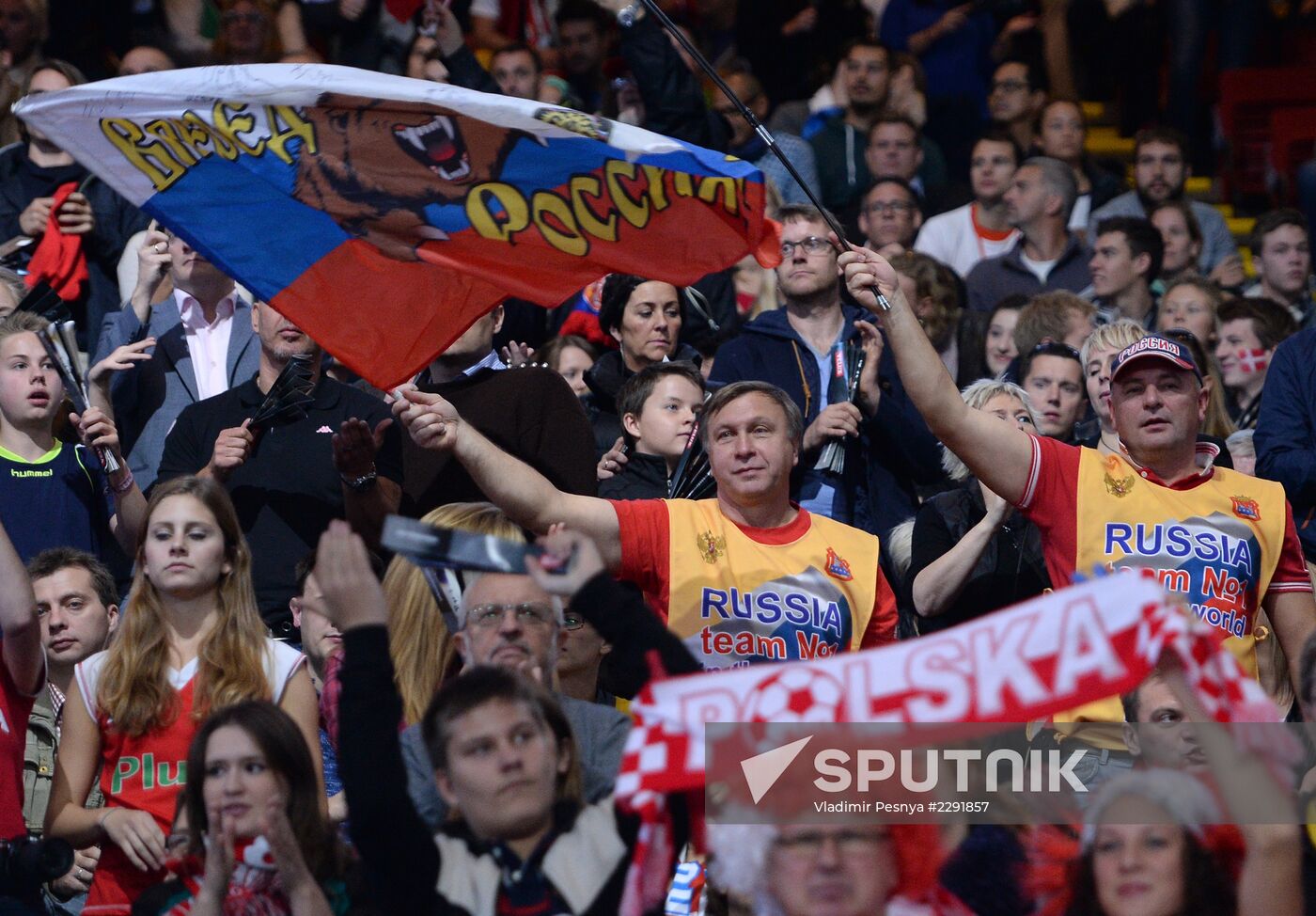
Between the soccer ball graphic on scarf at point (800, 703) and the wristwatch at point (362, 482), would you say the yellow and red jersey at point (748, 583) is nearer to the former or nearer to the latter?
the wristwatch at point (362, 482)

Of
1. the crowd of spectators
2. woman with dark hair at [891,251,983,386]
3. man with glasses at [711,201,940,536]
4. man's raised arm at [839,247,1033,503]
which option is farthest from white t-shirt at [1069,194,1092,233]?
man's raised arm at [839,247,1033,503]

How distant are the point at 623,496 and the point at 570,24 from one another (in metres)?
6.12

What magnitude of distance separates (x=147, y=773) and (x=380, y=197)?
196 cm

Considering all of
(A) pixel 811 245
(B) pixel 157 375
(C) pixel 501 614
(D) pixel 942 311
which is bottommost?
(C) pixel 501 614

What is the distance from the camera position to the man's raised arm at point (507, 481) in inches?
205

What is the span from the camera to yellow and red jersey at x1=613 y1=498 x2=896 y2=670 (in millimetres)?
5348

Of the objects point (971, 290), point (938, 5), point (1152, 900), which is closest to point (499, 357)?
point (971, 290)

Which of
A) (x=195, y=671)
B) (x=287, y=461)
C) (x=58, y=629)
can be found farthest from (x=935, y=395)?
(x=58, y=629)

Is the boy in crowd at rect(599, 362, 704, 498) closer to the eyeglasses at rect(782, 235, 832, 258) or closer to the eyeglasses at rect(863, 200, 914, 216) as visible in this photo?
the eyeglasses at rect(782, 235, 832, 258)

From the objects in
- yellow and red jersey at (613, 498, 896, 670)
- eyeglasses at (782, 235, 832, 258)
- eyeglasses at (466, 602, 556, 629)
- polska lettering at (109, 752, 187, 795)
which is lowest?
polska lettering at (109, 752, 187, 795)

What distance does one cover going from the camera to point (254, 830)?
4.32m

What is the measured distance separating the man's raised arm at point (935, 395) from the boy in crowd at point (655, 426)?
149cm

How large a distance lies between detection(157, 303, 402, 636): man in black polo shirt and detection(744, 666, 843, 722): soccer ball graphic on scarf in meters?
2.30

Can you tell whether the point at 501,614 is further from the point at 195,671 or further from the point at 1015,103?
the point at 1015,103
